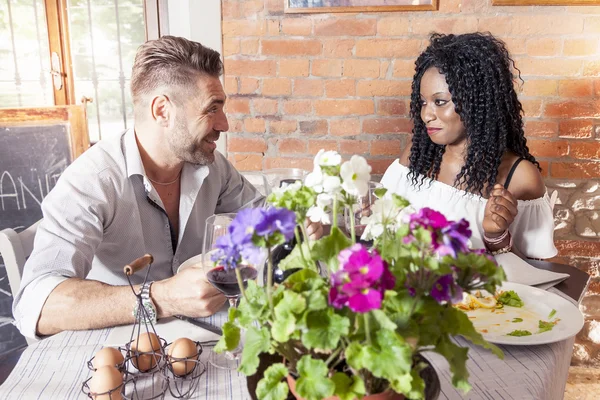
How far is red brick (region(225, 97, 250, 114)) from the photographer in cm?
231

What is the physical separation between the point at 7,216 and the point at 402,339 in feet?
7.95

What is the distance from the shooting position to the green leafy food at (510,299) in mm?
1057

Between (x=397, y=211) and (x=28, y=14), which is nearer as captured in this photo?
A: (x=397, y=211)

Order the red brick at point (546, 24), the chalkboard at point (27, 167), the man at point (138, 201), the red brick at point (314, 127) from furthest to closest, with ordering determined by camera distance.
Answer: the chalkboard at point (27, 167)
the red brick at point (314, 127)
the red brick at point (546, 24)
the man at point (138, 201)

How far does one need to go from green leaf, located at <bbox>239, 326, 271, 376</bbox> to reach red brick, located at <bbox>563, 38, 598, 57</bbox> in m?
2.03

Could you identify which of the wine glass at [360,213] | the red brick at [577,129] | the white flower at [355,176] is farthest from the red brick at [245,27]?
the white flower at [355,176]

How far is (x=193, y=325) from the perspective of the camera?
1.03 m

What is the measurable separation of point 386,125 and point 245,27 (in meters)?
0.74

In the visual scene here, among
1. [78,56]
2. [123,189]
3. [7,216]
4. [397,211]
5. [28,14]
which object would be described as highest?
[28,14]

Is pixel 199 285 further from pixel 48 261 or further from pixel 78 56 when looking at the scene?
pixel 78 56

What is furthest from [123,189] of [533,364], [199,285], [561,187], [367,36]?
[561,187]

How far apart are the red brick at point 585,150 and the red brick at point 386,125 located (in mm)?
673

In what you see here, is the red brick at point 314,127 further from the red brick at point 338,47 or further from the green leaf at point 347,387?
the green leaf at point 347,387

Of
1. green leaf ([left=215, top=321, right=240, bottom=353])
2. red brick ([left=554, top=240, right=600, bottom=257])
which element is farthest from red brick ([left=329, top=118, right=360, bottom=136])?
green leaf ([left=215, top=321, right=240, bottom=353])
